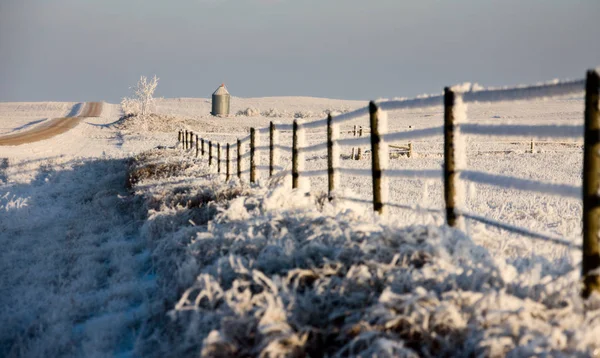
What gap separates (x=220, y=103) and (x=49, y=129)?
26816mm

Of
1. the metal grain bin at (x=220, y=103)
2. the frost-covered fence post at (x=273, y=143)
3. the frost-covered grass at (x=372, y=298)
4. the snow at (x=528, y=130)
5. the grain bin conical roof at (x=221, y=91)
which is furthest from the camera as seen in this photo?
the grain bin conical roof at (x=221, y=91)

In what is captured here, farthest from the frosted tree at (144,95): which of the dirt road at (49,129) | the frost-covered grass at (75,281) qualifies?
the frost-covered grass at (75,281)

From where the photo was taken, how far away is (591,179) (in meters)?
3.94

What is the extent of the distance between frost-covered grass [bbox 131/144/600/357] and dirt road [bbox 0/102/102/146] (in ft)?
118

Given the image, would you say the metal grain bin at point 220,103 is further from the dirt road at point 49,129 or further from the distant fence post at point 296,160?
the distant fence post at point 296,160

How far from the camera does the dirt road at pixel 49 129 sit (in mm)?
40825

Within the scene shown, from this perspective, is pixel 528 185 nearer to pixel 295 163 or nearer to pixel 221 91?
pixel 295 163

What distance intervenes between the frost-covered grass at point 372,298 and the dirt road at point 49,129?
35990 millimetres

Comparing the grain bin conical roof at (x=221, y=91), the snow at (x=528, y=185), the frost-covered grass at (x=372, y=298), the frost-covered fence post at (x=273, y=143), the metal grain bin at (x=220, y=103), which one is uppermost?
the grain bin conical roof at (x=221, y=91)

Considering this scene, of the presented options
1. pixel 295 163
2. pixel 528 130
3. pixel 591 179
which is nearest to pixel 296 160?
pixel 295 163

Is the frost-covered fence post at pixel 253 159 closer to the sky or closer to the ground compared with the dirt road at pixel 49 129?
closer to the ground

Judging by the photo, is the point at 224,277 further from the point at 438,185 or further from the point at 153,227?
the point at 438,185

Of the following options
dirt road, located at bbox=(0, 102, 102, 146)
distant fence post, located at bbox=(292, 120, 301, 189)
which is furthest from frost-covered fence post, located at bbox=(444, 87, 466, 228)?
dirt road, located at bbox=(0, 102, 102, 146)

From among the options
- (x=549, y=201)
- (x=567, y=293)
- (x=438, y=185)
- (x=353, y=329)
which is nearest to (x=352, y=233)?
(x=353, y=329)
